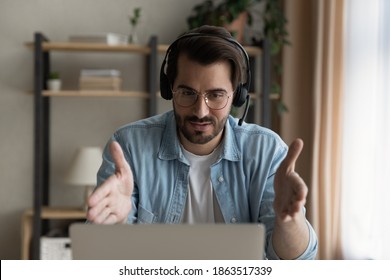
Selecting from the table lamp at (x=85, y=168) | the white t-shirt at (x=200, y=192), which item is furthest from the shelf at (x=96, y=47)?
the white t-shirt at (x=200, y=192)

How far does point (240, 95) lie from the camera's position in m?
1.77

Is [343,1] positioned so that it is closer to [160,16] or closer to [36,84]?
[160,16]

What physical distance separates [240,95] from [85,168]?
225 cm

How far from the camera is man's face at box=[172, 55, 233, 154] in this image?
161cm

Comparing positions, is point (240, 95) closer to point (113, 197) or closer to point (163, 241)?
point (113, 197)

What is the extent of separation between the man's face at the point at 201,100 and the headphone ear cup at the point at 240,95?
11 centimetres

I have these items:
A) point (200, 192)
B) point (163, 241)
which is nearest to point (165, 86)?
point (200, 192)

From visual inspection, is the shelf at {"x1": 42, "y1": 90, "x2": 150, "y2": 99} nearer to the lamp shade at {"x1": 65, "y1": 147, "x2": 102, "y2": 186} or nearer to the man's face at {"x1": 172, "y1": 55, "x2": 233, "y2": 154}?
the lamp shade at {"x1": 65, "y1": 147, "x2": 102, "y2": 186}

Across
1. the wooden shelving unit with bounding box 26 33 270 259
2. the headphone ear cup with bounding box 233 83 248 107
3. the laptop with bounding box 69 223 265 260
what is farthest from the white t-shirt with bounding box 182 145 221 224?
the wooden shelving unit with bounding box 26 33 270 259

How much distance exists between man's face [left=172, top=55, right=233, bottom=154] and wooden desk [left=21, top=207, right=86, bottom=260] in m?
2.31

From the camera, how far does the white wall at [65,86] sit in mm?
4137

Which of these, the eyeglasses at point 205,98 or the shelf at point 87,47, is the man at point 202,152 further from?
the shelf at point 87,47

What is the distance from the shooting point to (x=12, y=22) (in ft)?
13.5
